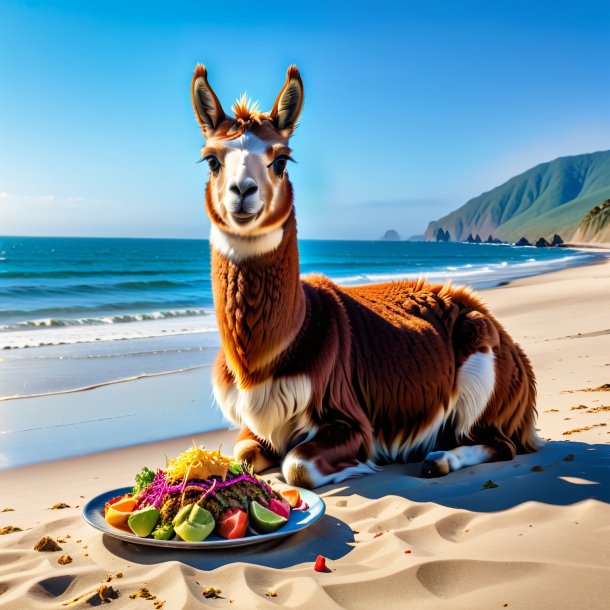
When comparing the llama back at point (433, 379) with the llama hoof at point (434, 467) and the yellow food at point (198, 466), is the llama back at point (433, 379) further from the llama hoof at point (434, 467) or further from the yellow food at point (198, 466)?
the yellow food at point (198, 466)

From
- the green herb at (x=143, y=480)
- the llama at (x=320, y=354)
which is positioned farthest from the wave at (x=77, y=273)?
the green herb at (x=143, y=480)

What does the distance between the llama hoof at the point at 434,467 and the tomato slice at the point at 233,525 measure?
1797 millimetres

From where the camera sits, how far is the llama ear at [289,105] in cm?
500

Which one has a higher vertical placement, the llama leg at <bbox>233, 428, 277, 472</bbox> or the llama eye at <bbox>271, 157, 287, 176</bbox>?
the llama eye at <bbox>271, 157, 287, 176</bbox>

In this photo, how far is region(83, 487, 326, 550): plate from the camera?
348cm

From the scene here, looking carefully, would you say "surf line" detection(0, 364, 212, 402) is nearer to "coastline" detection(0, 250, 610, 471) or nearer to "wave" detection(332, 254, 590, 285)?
"coastline" detection(0, 250, 610, 471)

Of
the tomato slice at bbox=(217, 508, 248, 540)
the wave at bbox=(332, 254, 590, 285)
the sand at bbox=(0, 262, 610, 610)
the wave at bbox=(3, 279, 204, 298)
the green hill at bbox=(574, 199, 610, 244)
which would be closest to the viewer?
the sand at bbox=(0, 262, 610, 610)

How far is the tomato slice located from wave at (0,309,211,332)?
1698 centimetres

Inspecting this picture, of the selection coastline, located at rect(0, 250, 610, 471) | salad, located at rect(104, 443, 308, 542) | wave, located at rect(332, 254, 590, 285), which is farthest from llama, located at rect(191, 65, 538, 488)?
wave, located at rect(332, 254, 590, 285)

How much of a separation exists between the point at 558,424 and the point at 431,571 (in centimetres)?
396

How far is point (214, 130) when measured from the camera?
5.04 m

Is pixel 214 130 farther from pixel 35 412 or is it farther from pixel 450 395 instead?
pixel 35 412

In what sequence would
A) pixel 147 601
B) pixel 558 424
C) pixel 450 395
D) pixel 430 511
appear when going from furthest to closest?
pixel 558 424
pixel 450 395
pixel 430 511
pixel 147 601

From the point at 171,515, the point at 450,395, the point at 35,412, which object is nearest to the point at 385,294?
the point at 450,395
